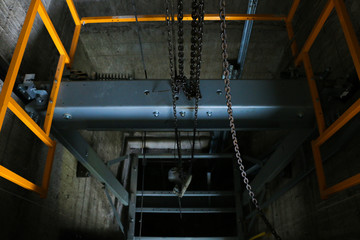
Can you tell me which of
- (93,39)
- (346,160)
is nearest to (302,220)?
(346,160)

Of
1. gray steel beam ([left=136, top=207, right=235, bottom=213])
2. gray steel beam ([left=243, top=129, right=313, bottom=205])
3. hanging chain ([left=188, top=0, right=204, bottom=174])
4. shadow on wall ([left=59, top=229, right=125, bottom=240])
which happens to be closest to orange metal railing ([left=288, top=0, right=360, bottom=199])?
gray steel beam ([left=243, top=129, right=313, bottom=205])

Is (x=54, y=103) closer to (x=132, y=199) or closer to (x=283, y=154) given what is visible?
(x=283, y=154)

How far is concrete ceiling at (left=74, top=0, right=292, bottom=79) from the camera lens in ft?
18.1

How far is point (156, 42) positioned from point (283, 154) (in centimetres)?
353

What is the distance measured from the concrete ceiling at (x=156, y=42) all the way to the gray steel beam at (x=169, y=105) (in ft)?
7.79

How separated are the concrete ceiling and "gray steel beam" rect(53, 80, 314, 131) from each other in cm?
237

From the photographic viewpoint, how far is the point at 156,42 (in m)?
6.27

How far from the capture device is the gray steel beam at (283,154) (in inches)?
154

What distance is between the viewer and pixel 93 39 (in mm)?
6133

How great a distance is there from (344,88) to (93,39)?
4.88m

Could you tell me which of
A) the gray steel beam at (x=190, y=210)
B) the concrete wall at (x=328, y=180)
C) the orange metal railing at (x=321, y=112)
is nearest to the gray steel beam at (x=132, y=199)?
the gray steel beam at (x=190, y=210)

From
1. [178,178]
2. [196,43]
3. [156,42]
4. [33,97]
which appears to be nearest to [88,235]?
[178,178]

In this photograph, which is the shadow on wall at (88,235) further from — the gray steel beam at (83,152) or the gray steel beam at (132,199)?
the gray steel beam at (83,152)

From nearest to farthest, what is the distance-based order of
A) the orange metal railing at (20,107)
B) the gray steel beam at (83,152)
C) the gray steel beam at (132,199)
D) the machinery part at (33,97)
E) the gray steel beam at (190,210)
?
the orange metal railing at (20,107) → the machinery part at (33,97) → the gray steel beam at (83,152) → the gray steel beam at (132,199) → the gray steel beam at (190,210)
